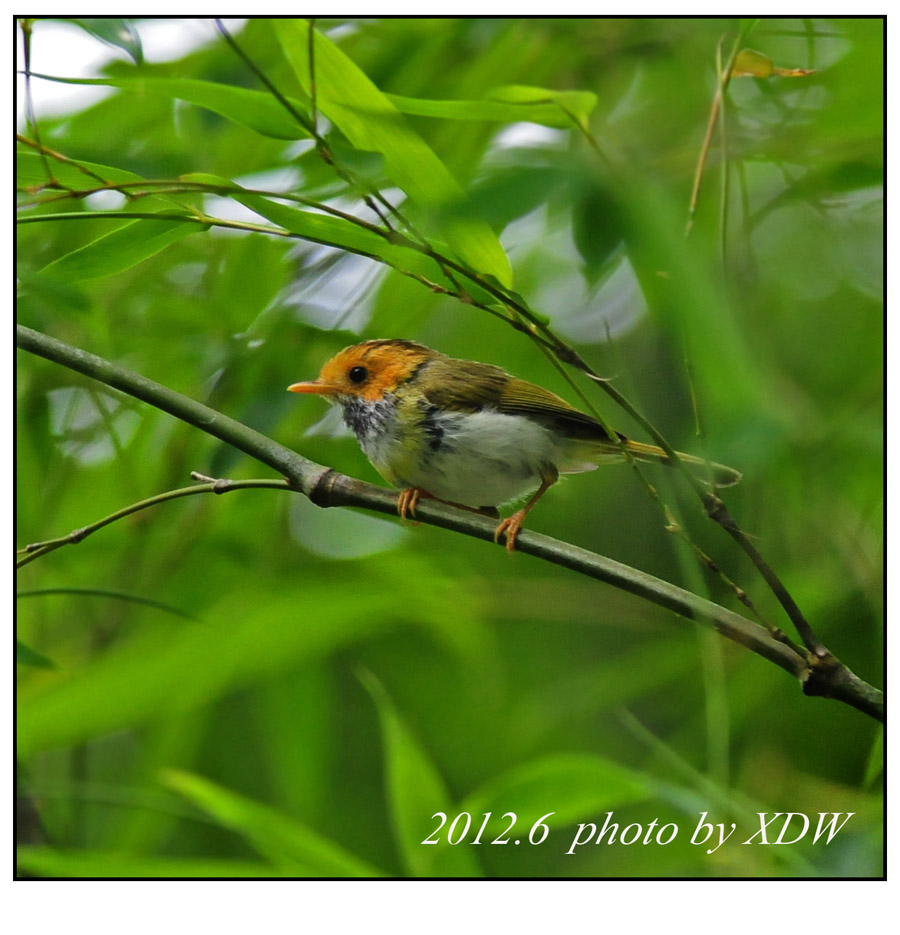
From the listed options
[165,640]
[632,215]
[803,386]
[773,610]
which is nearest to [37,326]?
[165,640]

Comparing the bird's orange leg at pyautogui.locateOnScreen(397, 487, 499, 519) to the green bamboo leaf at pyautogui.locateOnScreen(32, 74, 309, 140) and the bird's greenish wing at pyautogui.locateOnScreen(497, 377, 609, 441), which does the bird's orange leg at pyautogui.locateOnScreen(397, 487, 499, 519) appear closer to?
the bird's greenish wing at pyautogui.locateOnScreen(497, 377, 609, 441)

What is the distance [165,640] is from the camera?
1.83m

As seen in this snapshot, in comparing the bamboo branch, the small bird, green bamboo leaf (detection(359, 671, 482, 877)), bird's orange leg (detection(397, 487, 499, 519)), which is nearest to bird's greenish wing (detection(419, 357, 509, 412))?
the small bird

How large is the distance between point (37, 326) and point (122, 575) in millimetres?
496

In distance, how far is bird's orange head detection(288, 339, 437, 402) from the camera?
158 cm

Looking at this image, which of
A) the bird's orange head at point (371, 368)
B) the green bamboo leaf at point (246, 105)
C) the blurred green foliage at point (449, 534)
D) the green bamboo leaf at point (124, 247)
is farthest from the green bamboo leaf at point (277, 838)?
the green bamboo leaf at point (246, 105)

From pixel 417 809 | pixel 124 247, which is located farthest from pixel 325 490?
pixel 417 809

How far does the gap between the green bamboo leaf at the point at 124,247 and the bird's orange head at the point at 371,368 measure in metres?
0.46

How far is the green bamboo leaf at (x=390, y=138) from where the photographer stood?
3.49 ft

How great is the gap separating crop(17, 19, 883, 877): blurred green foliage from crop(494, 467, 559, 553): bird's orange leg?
0.59 feet

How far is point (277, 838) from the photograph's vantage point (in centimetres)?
147

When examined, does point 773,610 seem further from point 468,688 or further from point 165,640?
point 165,640

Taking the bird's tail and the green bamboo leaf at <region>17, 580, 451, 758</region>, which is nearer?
the bird's tail

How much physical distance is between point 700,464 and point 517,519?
0.93 feet
